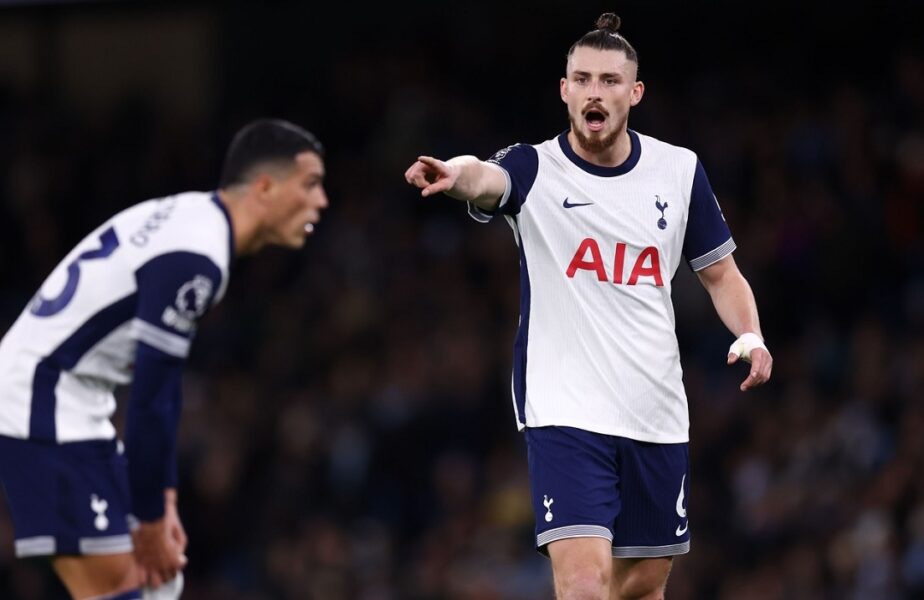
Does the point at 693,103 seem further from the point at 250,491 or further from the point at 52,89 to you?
the point at 52,89

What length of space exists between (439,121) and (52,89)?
5600mm

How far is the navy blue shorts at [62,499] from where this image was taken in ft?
19.2

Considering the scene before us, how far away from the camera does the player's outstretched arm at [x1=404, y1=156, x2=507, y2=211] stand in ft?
19.2

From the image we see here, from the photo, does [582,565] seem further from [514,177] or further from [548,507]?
[514,177]

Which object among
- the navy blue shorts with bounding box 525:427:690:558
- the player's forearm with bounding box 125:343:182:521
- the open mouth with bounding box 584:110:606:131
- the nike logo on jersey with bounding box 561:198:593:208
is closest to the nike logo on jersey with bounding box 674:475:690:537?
the navy blue shorts with bounding box 525:427:690:558

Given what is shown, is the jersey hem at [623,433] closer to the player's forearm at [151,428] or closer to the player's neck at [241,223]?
the player's neck at [241,223]

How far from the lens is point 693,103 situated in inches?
591

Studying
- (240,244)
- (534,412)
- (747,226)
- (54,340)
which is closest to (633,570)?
(534,412)

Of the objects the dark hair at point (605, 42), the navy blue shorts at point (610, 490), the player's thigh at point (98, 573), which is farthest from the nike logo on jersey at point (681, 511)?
the player's thigh at point (98, 573)

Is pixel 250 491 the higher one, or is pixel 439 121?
pixel 439 121

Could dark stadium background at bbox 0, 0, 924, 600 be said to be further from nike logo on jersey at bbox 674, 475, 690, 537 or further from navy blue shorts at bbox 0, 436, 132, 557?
navy blue shorts at bbox 0, 436, 132, 557

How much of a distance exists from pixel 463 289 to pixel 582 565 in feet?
28.6

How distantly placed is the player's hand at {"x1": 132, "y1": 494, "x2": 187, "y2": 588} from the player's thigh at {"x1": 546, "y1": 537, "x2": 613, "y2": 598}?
4.69ft

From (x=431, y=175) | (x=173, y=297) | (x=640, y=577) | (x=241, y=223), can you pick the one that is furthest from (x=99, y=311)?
(x=640, y=577)
